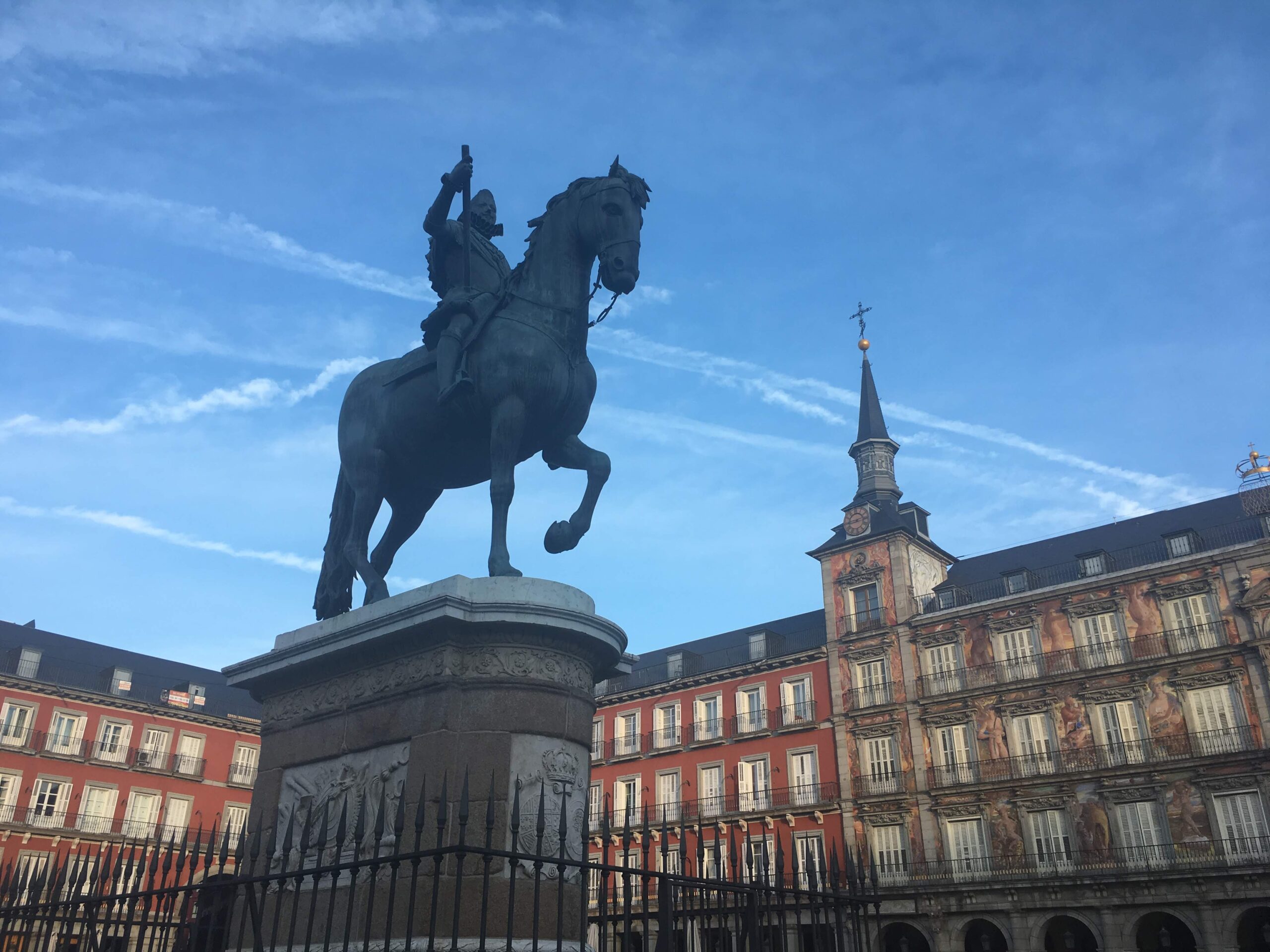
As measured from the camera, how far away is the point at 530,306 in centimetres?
719

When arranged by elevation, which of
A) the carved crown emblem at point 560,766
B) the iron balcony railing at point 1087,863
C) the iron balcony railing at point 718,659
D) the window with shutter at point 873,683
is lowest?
the carved crown emblem at point 560,766

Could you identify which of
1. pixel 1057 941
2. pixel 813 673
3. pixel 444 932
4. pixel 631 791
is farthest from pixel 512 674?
pixel 631 791

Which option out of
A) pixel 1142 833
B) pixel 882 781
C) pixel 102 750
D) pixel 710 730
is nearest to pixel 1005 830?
pixel 1142 833

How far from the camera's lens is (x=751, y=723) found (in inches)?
1711

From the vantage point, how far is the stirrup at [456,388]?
6895mm

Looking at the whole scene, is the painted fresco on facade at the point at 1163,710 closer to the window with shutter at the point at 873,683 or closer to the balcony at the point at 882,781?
the balcony at the point at 882,781

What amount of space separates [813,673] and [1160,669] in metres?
13.3

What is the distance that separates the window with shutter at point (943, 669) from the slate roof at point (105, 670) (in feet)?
93.6

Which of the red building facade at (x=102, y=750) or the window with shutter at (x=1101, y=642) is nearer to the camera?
the window with shutter at (x=1101, y=642)

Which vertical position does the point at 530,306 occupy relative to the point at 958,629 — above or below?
below

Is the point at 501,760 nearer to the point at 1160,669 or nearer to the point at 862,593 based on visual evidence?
the point at 1160,669

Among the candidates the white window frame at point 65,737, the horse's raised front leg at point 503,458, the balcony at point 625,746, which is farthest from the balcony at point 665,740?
the horse's raised front leg at point 503,458

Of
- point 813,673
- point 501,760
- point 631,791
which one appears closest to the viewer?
point 501,760

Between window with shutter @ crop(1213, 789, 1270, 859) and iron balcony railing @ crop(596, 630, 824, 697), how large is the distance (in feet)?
51.9
